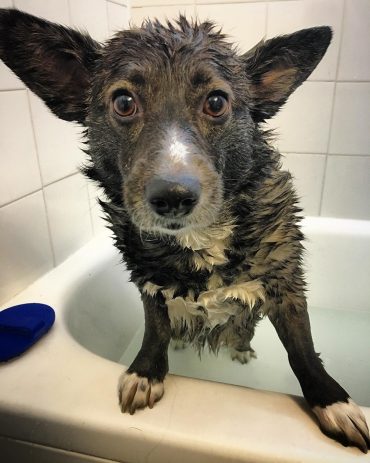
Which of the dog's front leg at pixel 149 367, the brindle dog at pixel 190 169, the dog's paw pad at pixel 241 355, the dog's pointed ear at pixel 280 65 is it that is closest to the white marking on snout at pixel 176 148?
the brindle dog at pixel 190 169

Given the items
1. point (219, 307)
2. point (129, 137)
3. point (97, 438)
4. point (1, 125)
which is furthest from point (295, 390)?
point (1, 125)

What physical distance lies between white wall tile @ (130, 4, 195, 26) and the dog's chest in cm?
105

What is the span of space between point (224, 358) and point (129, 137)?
86 centimetres

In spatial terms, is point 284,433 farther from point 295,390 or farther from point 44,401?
A: point 295,390

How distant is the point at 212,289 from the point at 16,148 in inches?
23.0

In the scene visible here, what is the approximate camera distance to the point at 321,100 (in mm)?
1422

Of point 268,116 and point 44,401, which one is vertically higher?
point 268,116

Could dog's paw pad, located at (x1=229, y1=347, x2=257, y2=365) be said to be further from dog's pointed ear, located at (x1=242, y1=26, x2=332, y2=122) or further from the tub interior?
dog's pointed ear, located at (x1=242, y1=26, x2=332, y2=122)

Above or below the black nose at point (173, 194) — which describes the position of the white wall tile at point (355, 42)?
above

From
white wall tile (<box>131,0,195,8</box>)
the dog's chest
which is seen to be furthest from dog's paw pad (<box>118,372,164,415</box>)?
white wall tile (<box>131,0,195,8</box>)

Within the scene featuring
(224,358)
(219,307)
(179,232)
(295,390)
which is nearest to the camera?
(179,232)

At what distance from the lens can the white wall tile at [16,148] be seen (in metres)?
0.92

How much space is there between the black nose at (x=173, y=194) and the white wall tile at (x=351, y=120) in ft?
3.37

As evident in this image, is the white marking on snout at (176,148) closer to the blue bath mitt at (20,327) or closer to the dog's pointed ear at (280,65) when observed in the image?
the dog's pointed ear at (280,65)
